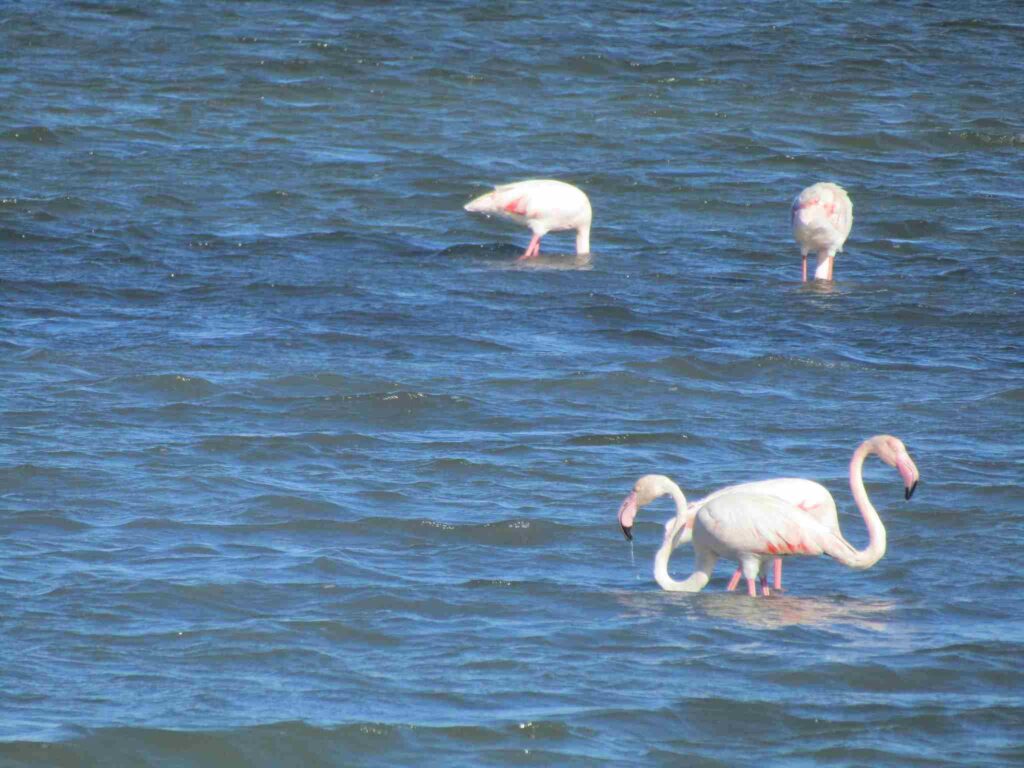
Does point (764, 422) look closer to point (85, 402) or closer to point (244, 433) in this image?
point (244, 433)

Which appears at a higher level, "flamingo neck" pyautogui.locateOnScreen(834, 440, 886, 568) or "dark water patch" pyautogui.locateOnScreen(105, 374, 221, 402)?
"dark water patch" pyautogui.locateOnScreen(105, 374, 221, 402)

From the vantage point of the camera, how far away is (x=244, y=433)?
348 inches

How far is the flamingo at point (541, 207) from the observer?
42.9 feet

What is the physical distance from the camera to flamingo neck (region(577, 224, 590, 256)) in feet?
43.6

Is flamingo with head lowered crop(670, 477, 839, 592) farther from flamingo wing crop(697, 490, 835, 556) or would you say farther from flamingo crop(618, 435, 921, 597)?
A: flamingo wing crop(697, 490, 835, 556)

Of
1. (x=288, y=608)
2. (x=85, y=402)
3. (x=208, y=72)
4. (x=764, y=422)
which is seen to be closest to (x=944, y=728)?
(x=288, y=608)

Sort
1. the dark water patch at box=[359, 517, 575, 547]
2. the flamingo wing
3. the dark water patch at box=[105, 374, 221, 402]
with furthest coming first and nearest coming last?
the dark water patch at box=[105, 374, 221, 402] → the dark water patch at box=[359, 517, 575, 547] → the flamingo wing

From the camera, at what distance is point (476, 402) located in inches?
373

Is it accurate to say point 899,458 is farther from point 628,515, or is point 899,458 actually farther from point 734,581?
point 628,515

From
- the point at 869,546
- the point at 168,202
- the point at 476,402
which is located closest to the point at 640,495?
the point at 869,546

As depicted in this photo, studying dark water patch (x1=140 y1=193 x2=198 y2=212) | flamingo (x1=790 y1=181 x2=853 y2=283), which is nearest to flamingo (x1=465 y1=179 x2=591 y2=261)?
flamingo (x1=790 y1=181 x2=853 y2=283)

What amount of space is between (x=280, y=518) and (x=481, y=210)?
5.92m

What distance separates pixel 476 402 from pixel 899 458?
9.36 ft

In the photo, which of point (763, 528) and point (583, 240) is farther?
point (583, 240)
